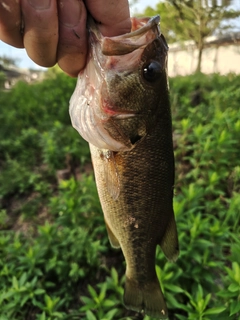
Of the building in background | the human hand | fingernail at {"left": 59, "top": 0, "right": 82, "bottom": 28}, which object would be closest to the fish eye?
the human hand

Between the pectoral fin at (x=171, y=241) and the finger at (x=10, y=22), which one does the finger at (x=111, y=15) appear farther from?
the pectoral fin at (x=171, y=241)

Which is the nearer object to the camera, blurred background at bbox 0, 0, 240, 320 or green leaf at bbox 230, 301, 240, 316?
green leaf at bbox 230, 301, 240, 316

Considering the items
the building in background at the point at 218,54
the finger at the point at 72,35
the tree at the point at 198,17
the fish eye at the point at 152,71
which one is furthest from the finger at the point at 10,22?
the building in background at the point at 218,54

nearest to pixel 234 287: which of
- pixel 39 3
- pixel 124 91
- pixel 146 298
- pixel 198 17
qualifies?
pixel 146 298

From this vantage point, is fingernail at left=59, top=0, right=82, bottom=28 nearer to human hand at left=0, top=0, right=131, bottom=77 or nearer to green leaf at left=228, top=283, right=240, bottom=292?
human hand at left=0, top=0, right=131, bottom=77

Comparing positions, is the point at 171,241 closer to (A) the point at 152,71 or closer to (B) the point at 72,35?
(A) the point at 152,71

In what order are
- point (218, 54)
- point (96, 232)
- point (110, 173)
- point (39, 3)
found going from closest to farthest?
1. point (39, 3)
2. point (110, 173)
3. point (96, 232)
4. point (218, 54)
